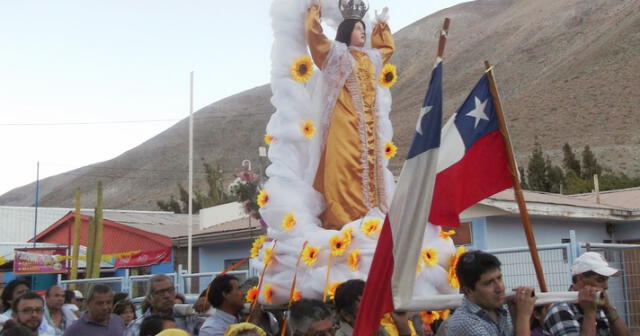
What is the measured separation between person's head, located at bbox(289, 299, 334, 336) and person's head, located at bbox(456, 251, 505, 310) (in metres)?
0.83

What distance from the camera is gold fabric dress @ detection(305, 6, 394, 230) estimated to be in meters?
7.86

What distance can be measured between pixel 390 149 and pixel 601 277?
3944 millimetres

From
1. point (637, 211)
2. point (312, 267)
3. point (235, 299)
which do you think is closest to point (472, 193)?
point (235, 299)

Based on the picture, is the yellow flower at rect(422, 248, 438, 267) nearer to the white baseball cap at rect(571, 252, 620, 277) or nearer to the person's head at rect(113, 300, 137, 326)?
the white baseball cap at rect(571, 252, 620, 277)

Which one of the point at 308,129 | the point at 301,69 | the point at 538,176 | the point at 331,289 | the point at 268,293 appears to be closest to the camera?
the point at 331,289

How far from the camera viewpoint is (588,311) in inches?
162

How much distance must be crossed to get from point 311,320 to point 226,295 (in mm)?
1550

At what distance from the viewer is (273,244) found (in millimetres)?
8062

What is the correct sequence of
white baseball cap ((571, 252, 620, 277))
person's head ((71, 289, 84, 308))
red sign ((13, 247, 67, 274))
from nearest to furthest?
1. white baseball cap ((571, 252, 620, 277))
2. person's head ((71, 289, 84, 308))
3. red sign ((13, 247, 67, 274))

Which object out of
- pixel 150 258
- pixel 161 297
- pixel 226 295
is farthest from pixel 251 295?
pixel 150 258

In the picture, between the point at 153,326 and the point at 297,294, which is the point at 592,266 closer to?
the point at 153,326

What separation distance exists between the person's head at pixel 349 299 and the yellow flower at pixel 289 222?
2683mm

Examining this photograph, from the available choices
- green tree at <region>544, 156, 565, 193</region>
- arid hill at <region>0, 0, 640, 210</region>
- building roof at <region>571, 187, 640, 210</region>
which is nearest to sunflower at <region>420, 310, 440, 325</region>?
building roof at <region>571, 187, 640, 210</region>

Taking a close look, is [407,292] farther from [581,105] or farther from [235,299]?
[581,105]
